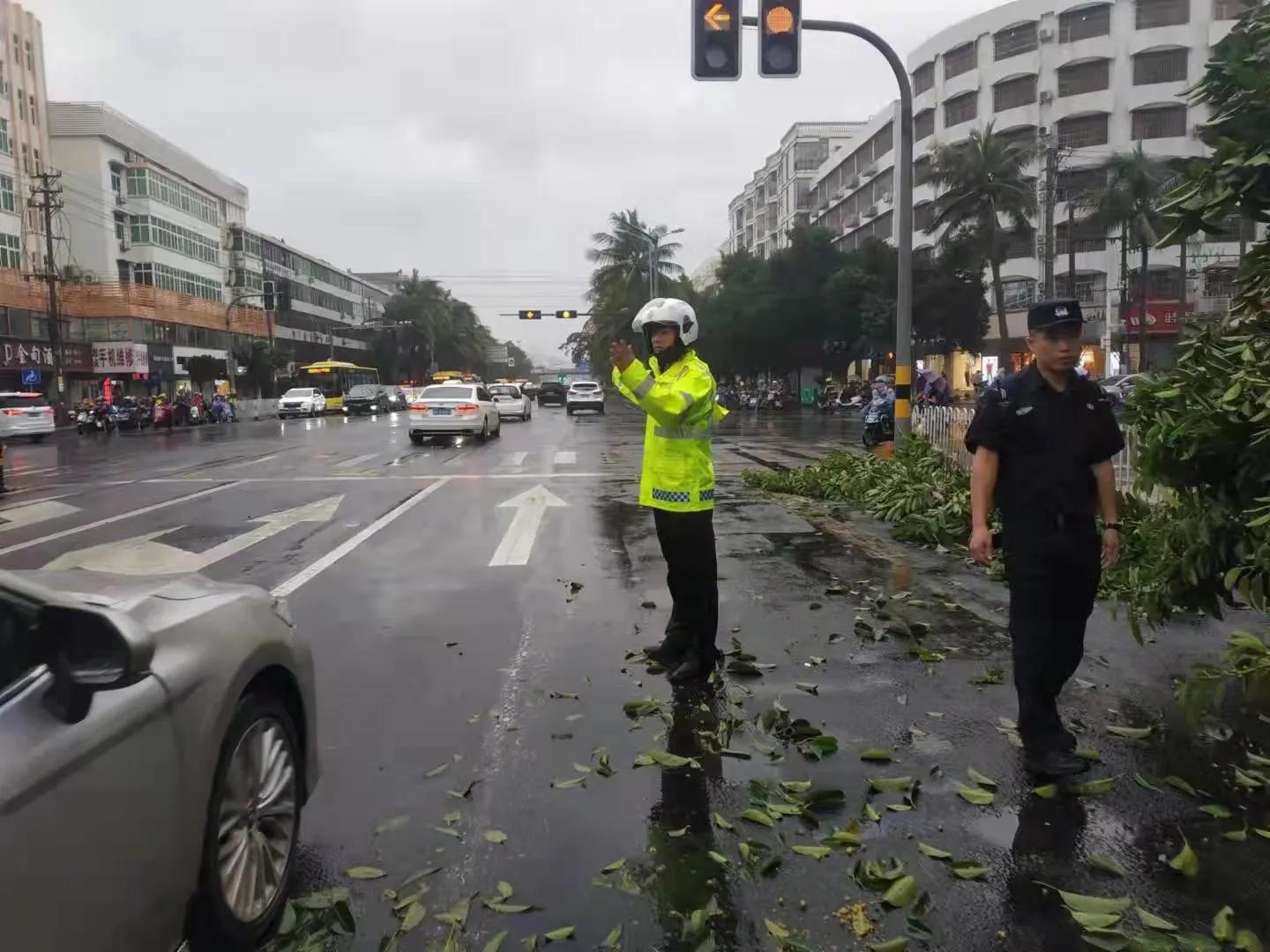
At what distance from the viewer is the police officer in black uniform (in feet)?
13.3

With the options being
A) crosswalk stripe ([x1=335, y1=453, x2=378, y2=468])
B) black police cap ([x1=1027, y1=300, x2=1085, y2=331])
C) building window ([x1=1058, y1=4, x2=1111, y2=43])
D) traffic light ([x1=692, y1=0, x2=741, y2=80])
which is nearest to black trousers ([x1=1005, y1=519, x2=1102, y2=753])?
black police cap ([x1=1027, y1=300, x2=1085, y2=331])

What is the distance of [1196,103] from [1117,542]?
201 centimetres

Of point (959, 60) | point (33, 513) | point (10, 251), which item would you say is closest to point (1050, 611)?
point (33, 513)

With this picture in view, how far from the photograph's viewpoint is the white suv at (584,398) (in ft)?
153

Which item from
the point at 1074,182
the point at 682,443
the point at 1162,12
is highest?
the point at 1162,12

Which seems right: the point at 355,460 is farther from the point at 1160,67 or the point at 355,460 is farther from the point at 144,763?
the point at 1160,67

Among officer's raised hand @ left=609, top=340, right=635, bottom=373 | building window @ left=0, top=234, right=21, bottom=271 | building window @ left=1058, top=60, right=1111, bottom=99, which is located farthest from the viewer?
building window @ left=1058, top=60, right=1111, bottom=99

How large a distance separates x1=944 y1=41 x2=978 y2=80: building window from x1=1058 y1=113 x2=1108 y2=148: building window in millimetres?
7196

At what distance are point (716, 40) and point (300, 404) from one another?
144 ft

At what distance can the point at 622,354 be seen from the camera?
483cm

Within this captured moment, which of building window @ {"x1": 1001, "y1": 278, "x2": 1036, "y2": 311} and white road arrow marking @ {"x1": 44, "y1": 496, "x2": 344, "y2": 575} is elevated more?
building window @ {"x1": 1001, "y1": 278, "x2": 1036, "y2": 311}

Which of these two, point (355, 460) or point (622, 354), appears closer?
point (622, 354)

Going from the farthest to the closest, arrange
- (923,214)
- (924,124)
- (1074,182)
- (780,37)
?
(923,214) < (924,124) < (1074,182) < (780,37)

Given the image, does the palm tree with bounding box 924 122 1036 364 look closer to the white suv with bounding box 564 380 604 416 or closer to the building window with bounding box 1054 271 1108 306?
the building window with bounding box 1054 271 1108 306
